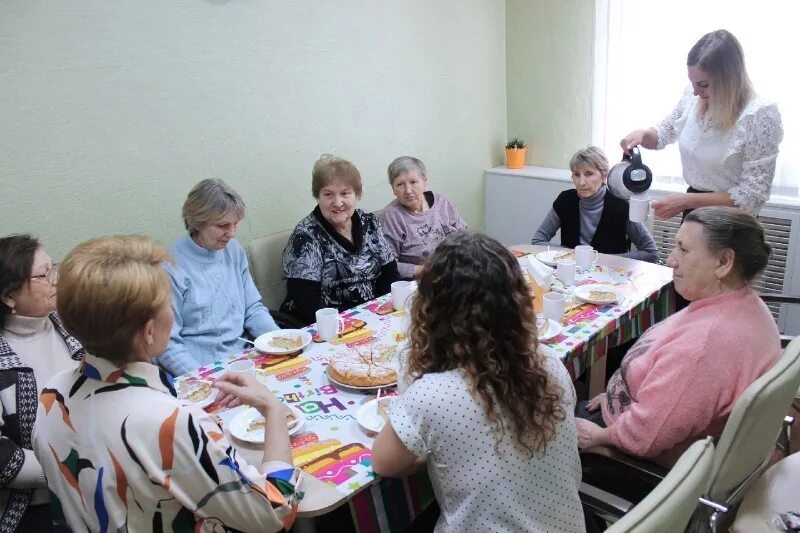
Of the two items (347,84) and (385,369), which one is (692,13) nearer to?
(347,84)

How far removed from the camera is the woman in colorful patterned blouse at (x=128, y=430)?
107 centimetres

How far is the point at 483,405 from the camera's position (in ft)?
3.81

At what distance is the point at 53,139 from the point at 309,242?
106 cm

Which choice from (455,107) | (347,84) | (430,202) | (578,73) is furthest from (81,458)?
(578,73)

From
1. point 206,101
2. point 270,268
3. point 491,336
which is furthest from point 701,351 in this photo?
point 206,101

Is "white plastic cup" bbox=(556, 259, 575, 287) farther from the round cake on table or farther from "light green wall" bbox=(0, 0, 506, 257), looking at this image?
"light green wall" bbox=(0, 0, 506, 257)

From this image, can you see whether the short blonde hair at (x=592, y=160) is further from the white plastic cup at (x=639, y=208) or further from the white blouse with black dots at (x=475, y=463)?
the white blouse with black dots at (x=475, y=463)

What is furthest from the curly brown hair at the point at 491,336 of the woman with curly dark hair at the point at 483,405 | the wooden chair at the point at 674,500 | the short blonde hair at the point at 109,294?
the short blonde hair at the point at 109,294

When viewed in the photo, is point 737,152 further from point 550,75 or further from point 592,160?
point 550,75

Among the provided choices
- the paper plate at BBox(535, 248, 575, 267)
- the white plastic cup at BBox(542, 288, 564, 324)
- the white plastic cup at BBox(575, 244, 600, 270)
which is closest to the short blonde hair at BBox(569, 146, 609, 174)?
the paper plate at BBox(535, 248, 575, 267)

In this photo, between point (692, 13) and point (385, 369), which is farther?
point (692, 13)

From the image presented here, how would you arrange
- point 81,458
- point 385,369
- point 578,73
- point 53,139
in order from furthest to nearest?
point 578,73 → point 53,139 → point 385,369 → point 81,458

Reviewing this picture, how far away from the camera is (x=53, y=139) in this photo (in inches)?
93.0

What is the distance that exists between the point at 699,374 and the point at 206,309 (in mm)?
1684
